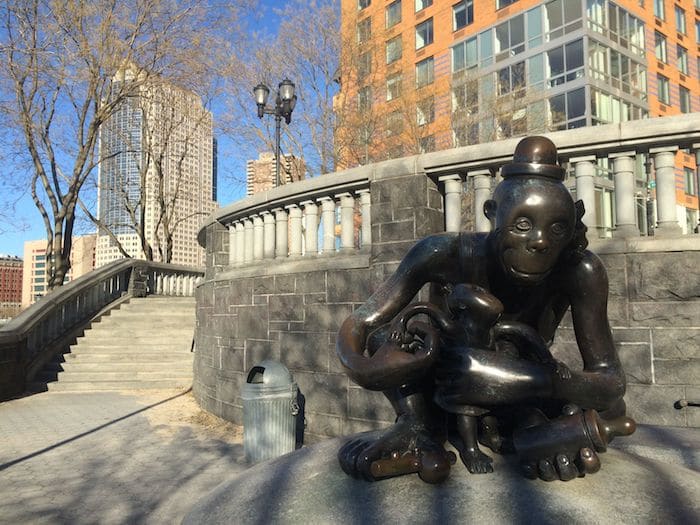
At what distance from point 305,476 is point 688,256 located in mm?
3986

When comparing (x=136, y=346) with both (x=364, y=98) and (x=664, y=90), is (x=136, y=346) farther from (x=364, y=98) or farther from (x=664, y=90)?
(x=664, y=90)

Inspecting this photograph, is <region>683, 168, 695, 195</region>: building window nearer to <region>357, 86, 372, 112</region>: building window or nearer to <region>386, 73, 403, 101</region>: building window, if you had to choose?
<region>386, 73, 403, 101</region>: building window

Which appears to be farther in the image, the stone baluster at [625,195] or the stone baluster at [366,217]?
the stone baluster at [366,217]

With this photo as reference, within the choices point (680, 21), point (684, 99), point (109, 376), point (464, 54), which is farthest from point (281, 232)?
point (680, 21)

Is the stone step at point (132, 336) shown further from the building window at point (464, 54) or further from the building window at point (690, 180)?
the building window at point (690, 180)

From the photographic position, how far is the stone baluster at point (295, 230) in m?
6.89

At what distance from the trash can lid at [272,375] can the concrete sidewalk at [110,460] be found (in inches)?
37.1

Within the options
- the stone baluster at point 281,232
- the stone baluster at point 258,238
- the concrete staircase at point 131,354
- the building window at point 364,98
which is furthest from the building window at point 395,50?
the stone baluster at point 281,232

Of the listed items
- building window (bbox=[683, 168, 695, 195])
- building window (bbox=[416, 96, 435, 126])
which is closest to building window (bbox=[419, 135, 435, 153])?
building window (bbox=[416, 96, 435, 126])

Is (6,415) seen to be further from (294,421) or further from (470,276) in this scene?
(470,276)

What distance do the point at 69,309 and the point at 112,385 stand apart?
3433 millimetres

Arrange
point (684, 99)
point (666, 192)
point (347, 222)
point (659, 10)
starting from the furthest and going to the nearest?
point (684, 99), point (659, 10), point (347, 222), point (666, 192)

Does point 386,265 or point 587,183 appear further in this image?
point 386,265

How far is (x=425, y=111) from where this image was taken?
77.8 feet
